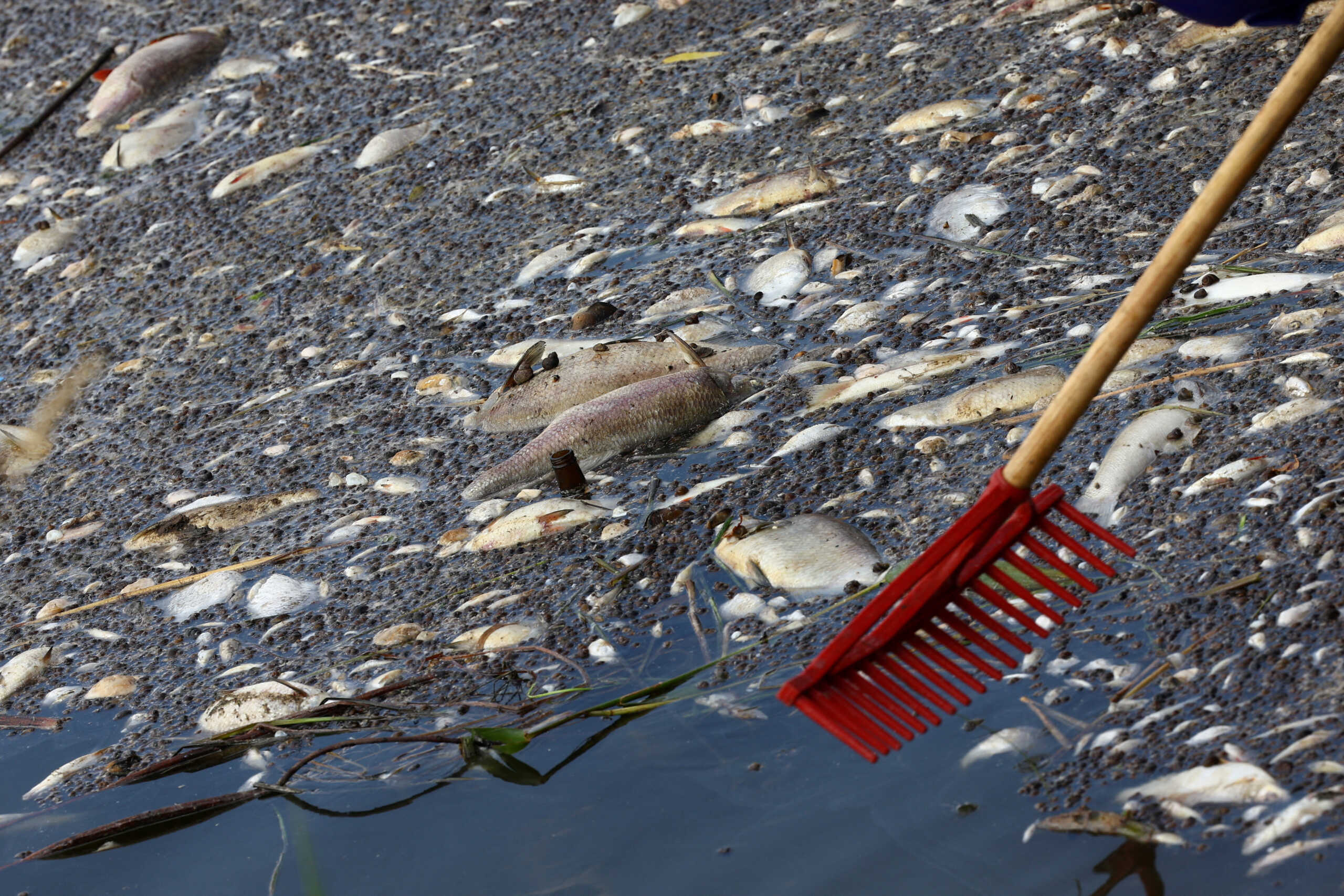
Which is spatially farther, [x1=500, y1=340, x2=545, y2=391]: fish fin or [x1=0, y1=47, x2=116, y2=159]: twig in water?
[x1=0, y1=47, x2=116, y2=159]: twig in water

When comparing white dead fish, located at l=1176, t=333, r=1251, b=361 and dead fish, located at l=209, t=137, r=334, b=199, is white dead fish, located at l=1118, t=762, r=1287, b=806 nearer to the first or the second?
white dead fish, located at l=1176, t=333, r=1251, b=361

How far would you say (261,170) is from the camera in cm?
390

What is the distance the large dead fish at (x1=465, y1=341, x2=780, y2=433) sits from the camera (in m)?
2.57

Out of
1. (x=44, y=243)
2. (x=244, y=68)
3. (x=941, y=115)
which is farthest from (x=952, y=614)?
(x=244, y=68)

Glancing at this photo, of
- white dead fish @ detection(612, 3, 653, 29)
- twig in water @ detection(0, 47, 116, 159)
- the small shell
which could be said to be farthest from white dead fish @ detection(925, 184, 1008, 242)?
twig in water @ detection(0, 47, 116, 159)

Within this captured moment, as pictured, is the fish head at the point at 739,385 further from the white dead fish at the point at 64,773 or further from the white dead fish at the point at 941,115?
the white dead fish at the point at 64,773

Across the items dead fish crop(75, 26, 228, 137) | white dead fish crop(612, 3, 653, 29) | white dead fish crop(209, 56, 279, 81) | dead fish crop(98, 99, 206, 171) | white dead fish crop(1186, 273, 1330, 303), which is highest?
dead fish crop(75, 26, 228, 137)

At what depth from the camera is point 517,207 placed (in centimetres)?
343

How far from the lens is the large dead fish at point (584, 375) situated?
8.44 ft

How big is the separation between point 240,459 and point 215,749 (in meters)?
0.95

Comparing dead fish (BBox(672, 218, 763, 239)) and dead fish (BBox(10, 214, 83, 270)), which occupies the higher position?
dead fish (BBox(10, 214, 83, 270))

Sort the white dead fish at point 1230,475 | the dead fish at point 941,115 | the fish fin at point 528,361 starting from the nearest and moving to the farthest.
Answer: the white dead fish at point 1230,475, the fish fin at point 528,361, the dead fish at point 941,115

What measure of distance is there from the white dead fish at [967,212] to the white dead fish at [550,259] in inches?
34.2

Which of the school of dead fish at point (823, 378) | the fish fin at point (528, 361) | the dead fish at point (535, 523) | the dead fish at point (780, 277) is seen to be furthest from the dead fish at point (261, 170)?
the dead fish at point (535, 523)
